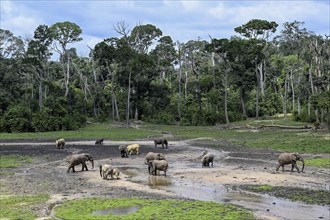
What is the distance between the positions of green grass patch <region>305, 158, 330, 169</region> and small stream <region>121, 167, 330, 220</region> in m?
10.5

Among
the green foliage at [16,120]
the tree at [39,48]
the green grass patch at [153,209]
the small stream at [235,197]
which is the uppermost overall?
the tree at [39,48]

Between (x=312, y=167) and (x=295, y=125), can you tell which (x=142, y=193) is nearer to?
(x=312, y=167)

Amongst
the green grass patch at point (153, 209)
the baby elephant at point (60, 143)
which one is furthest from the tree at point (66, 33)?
the green grass patch at point (153, 209)

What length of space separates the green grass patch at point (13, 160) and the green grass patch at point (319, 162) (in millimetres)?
22801

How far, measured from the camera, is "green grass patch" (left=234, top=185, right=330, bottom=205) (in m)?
20.3

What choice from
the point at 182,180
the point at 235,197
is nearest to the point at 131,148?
the point at 182,180

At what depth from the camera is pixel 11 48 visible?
9431 cm

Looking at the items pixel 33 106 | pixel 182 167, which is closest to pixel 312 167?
pixel 182 167

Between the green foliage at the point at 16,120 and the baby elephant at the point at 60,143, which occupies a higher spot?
the green foliage at the point at 16,120

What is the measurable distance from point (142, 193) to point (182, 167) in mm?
10821

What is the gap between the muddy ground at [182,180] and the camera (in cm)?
1997

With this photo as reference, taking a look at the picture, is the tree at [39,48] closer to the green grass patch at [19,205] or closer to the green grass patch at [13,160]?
the green grass patch at [13,160]

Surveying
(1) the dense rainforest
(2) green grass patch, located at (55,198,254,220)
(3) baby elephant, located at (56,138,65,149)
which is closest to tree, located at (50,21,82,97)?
(1) the dense rainforest

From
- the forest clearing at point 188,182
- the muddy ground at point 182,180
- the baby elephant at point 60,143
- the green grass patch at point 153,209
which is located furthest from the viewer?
the baby elephant at point 60,143
